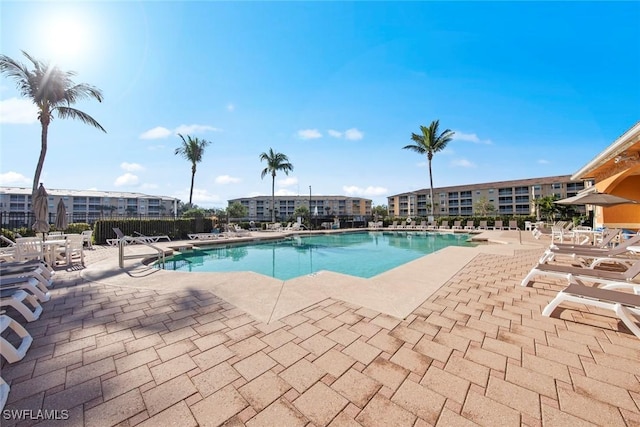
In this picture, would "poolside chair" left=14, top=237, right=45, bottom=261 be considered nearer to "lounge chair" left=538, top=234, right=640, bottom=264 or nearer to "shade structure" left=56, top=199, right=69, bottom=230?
"shade structure" left=56, top=199, right=69, bottom=230

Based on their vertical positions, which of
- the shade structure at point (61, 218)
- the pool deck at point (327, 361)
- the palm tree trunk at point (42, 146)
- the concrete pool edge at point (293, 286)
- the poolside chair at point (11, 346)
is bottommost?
the pool deck at point (327, 361)

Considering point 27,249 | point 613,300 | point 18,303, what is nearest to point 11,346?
point 18,303

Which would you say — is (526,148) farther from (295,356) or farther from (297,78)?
(295,356)

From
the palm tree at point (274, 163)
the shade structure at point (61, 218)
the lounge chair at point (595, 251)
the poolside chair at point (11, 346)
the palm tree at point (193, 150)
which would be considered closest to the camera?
the poolside chair at point (11, 346)

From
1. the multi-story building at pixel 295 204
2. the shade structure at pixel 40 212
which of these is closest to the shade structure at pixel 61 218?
the shade structure at pixel 40 212

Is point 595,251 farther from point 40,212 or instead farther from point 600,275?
point 40,212

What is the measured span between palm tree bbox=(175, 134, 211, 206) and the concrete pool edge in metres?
18.8

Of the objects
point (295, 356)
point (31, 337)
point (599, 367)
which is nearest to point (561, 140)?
point (599, 367)

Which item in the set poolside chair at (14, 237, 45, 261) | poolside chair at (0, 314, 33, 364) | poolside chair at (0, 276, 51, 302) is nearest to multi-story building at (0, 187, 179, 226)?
poolside chair at (14, 237, 45, 261)

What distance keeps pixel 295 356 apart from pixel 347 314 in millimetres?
991

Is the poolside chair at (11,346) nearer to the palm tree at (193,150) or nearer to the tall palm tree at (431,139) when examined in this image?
the palm tree at (193,150)

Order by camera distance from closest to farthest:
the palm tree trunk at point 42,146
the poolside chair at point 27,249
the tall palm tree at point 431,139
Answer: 1. the poolside chair at point 27,249
2. the palm tree trunk at point 42,146
3. the tall palm tree at point 431,139

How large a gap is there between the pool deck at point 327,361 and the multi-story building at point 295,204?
7679cm

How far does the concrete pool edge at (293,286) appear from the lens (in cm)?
312
